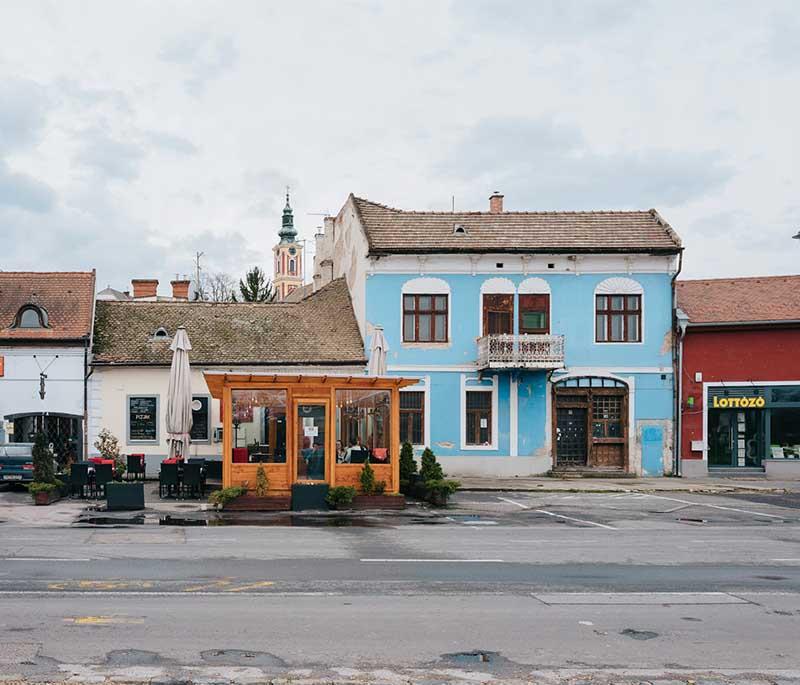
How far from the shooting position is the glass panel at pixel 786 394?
33406mm

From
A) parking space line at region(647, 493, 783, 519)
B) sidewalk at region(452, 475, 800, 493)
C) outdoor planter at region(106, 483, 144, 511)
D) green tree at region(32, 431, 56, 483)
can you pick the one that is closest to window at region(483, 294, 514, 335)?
sidewalk at region(452, 475, 800, 493)

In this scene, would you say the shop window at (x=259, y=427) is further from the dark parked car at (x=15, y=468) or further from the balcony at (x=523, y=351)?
the balcony at (x=523, y=351)

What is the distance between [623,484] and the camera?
30.5 metres

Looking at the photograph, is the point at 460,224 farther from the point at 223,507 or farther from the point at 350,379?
the point at 223,507

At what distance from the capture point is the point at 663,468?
33.3 meters

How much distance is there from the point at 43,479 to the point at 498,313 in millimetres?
16243

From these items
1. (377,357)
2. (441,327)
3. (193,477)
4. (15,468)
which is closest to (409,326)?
(441,327)

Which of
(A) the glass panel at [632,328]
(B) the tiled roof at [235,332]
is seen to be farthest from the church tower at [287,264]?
(A) the glass panel at [632,328]

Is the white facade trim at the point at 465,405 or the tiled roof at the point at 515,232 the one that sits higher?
the tiled roof at the point at 515,232

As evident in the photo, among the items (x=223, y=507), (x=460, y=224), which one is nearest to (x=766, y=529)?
(x=223, y=507)

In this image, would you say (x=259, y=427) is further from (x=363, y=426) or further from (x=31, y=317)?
(x=31, y=317)

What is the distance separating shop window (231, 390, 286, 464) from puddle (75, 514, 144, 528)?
317cm

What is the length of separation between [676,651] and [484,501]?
1581cm

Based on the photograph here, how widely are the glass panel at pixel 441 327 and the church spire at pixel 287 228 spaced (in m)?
107
